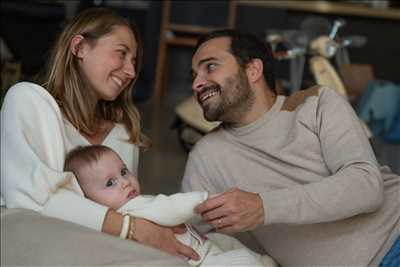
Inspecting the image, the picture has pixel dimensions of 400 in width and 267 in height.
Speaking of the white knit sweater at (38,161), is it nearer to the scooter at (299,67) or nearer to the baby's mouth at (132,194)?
the baby's mouth at (132,194)

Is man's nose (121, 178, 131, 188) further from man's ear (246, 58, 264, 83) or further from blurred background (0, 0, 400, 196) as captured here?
blurred background (0, 0, 400, 196)

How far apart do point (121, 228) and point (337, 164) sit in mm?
595

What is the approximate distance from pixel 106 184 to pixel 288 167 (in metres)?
0.54

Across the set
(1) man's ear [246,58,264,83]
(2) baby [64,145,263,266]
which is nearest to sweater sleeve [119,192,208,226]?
(2) baby [64,145,263,266]

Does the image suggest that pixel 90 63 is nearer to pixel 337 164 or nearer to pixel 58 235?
pixel 58 235

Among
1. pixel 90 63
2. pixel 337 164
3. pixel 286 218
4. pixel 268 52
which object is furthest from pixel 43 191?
pixel 268 52

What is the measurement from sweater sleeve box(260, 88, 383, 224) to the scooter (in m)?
2.01

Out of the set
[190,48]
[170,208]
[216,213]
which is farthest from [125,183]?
[190,48]

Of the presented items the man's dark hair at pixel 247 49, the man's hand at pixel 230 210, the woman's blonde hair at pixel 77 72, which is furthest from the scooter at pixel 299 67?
the man's hand at pixel 230 210

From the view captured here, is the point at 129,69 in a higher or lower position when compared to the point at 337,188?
higher

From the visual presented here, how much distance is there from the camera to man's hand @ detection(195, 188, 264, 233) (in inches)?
55.5

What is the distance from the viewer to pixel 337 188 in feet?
5.02

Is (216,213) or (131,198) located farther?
(131,198)

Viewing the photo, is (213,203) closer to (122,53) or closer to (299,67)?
(122,53)
